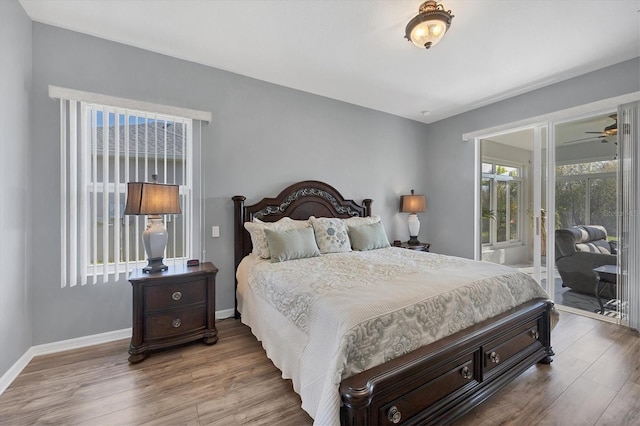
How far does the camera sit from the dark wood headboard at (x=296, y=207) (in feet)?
10.0

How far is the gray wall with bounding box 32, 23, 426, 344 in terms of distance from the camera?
230cm

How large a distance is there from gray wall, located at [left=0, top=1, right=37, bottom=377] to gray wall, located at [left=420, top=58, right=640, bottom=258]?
497 cm

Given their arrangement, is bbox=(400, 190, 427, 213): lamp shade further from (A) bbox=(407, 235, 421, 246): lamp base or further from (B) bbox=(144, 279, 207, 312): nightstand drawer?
(B) bbox=(144, 279, 207, 312): nightstand drawer

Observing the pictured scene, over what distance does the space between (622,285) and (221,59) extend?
482 centimetres

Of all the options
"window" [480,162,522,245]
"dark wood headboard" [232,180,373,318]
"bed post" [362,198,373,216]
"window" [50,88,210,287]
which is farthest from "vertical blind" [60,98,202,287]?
"window" [480,162,522,245]

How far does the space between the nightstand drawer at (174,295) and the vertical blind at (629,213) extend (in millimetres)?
4203

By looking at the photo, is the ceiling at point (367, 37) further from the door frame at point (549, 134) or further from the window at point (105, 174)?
the window at point (105, 174)

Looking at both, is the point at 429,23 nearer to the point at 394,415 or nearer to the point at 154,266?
the point at 394,415

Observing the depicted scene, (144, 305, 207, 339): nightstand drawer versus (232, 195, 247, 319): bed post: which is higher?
(232, 195, 247, 319): bed post

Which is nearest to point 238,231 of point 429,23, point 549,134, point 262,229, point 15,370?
point 262,229

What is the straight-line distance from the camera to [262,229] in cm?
282

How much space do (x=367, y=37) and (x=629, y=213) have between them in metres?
3.18

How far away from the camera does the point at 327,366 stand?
1.36 metres

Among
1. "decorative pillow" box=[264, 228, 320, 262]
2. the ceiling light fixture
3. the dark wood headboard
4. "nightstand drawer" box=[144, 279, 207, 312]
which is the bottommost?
"nightstand drawer" box=[144, 279, 207, 312]
